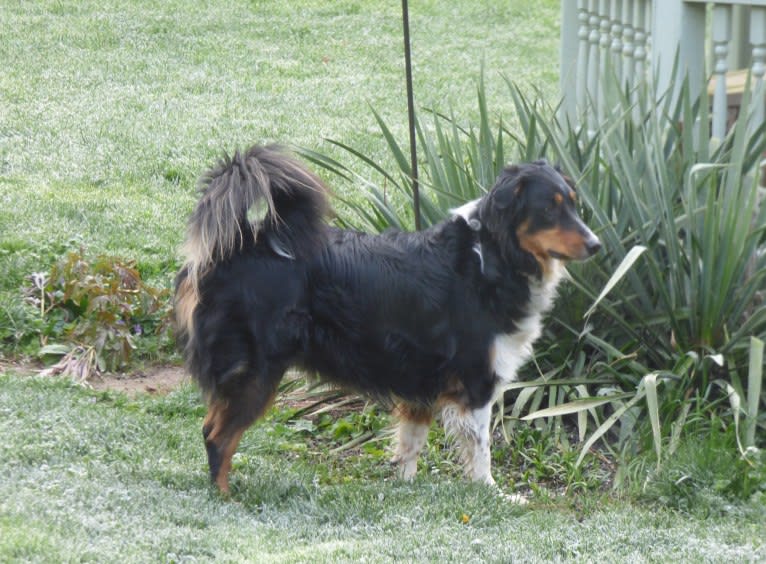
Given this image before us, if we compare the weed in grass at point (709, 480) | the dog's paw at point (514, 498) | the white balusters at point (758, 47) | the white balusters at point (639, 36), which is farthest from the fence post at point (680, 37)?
the dog's paw at point (514, 498)

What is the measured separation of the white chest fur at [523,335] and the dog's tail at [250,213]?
957 mm

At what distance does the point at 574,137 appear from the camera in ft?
20.7

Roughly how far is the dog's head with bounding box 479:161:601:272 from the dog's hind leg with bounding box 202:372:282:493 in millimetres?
1254

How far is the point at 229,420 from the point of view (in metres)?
4.89

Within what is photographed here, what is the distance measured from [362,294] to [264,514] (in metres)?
1.07

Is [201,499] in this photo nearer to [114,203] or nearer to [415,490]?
[415,490]

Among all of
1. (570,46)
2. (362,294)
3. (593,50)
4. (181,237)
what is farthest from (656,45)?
(181,237)

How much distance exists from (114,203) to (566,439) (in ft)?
14.3

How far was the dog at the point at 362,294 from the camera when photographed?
15.9 ft

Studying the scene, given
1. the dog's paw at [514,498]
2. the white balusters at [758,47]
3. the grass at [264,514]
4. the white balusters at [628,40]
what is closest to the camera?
the grass at [264,514]

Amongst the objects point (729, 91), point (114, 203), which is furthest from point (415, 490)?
point (114, 203)

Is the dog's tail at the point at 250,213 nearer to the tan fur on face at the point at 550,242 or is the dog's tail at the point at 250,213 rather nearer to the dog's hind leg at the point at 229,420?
the dog's hind leg at the point at 229,420

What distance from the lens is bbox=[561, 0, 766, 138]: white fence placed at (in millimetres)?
6426

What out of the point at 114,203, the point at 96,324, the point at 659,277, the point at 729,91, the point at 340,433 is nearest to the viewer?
the point at 659,277
